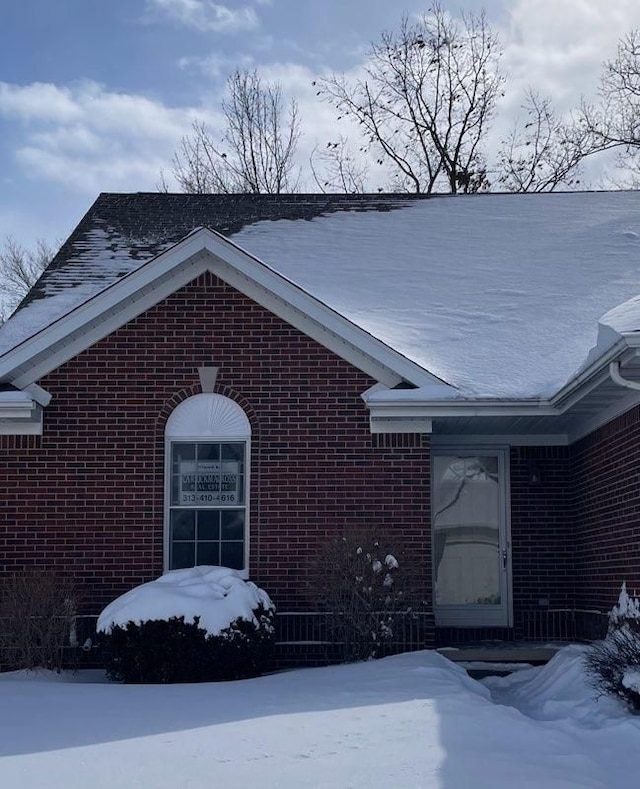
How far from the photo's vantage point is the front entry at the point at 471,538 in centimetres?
1392

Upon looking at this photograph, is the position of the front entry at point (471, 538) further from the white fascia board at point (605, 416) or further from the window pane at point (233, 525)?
the window pane at point (233, 525)

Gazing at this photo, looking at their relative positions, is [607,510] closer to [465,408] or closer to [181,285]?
[465,408]

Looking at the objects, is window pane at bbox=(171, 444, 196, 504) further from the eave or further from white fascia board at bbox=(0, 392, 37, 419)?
the eave

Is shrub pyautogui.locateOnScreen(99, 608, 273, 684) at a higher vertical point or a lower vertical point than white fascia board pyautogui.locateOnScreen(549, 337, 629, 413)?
lower

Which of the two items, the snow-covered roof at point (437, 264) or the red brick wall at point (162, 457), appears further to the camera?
the snow-covered roof at point (437, 264)

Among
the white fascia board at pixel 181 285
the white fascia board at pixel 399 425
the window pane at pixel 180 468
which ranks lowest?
the window pane at pixel 180 468

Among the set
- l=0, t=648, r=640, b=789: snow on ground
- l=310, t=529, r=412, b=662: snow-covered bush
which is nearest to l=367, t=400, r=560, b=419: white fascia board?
l=310, t=529, r=412, b=662: snow-covered bush

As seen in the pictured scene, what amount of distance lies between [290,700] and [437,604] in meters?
5.42

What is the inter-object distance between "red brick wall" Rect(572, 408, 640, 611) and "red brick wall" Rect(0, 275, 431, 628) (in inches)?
76.3

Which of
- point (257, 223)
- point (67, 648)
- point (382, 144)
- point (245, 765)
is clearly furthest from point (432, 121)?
point (245, 765)

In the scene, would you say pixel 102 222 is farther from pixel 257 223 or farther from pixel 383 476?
pixel 383 476

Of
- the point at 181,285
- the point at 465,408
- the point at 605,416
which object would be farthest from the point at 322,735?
the point at 181,285

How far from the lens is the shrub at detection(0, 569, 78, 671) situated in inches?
444

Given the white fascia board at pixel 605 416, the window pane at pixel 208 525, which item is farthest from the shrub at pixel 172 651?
the white fascia board at pixel 605 416
